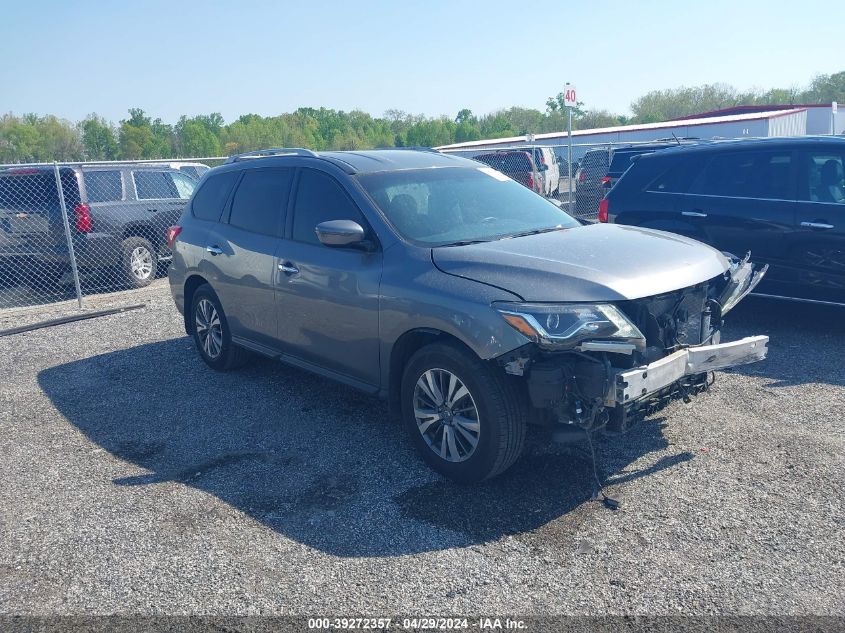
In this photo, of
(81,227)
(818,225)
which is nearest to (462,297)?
(818,225)

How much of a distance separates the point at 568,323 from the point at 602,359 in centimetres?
27

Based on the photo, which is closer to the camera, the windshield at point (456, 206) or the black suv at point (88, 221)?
the windshield at point (456, 206)

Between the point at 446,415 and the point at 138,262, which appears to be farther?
the point at 138,262

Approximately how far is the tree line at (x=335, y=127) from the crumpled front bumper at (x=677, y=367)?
66.0 m

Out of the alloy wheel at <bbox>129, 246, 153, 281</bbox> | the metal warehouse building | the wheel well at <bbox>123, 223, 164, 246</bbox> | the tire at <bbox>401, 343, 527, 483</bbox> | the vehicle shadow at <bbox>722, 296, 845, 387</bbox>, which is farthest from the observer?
the metal warehouse building

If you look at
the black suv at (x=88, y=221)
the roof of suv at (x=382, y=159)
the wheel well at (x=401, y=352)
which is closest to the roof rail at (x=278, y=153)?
the roof of suv at (x=382, y=159)

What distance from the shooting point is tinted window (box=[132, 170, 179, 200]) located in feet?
38.0

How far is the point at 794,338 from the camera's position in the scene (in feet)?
23.0

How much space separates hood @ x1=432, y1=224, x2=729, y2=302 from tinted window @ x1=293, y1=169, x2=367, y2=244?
897 mm

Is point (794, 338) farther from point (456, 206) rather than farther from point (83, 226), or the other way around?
point (83, 226)

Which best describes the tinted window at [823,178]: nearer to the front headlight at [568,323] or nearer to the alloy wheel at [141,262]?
the front headlight at [568,323]

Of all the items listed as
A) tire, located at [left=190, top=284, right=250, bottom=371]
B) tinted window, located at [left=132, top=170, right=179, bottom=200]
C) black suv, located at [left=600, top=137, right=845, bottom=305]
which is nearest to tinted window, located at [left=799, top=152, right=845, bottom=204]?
black suv, located at [left=600, top=137, right=845, bottom=305]

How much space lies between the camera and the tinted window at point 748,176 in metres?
7.18

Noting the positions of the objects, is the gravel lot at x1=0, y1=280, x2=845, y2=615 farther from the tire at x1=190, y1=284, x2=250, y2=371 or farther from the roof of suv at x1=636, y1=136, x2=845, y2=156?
the roof of suv at x1=636, y1=136, x2=845, y2=156
